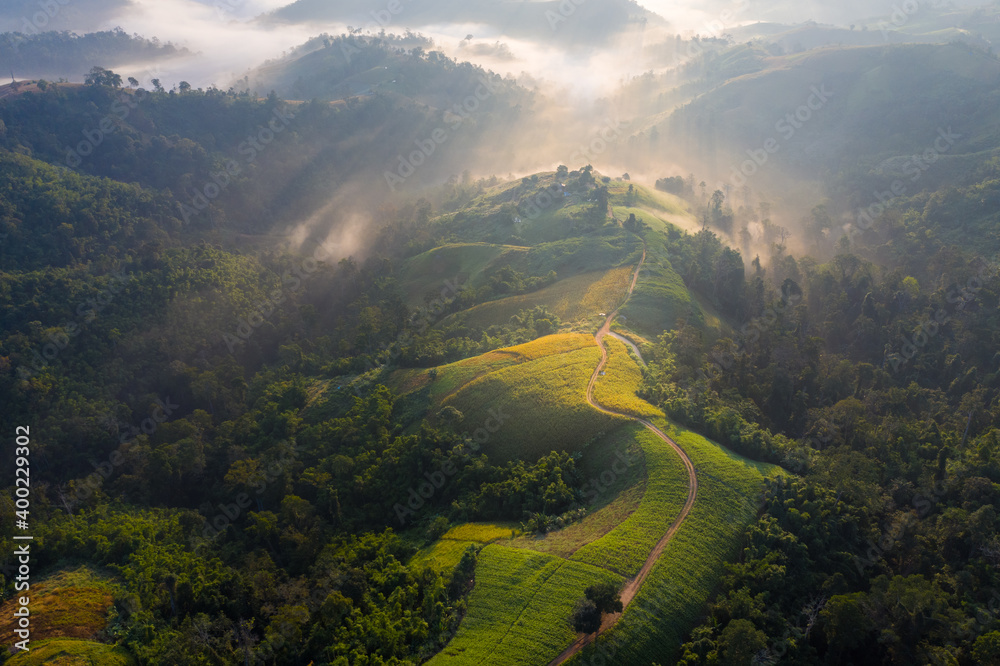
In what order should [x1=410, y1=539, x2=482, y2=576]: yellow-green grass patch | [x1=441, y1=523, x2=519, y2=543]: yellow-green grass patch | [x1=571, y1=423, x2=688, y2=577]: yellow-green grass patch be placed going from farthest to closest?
[x1=441, y1=523, x2=519, y2=543]: yellow-green grass patch → [x1=410, y1=539, x2=482, y2=576]: yellow-green grass patch → [x1=571, y1=423, x2=688, y2=577]: yellow-green grass patch

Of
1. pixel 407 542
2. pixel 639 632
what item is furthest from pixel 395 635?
pixel 639 632

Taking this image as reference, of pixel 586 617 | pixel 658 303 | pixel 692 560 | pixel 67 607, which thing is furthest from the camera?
pixel 658 303

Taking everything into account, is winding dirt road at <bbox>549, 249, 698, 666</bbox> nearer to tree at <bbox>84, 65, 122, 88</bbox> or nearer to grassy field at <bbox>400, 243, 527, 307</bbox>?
grassy field at <bbox>400, 243, 527, 307</bbox>

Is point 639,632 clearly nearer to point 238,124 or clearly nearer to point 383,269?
point 383,269

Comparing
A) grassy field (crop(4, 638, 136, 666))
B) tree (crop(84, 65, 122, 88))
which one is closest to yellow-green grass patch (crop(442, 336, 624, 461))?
grassy field (crop(4, 638, 136, 666))

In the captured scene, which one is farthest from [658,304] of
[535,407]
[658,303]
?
[535,407]

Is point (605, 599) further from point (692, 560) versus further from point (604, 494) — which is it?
point (604, 494)
